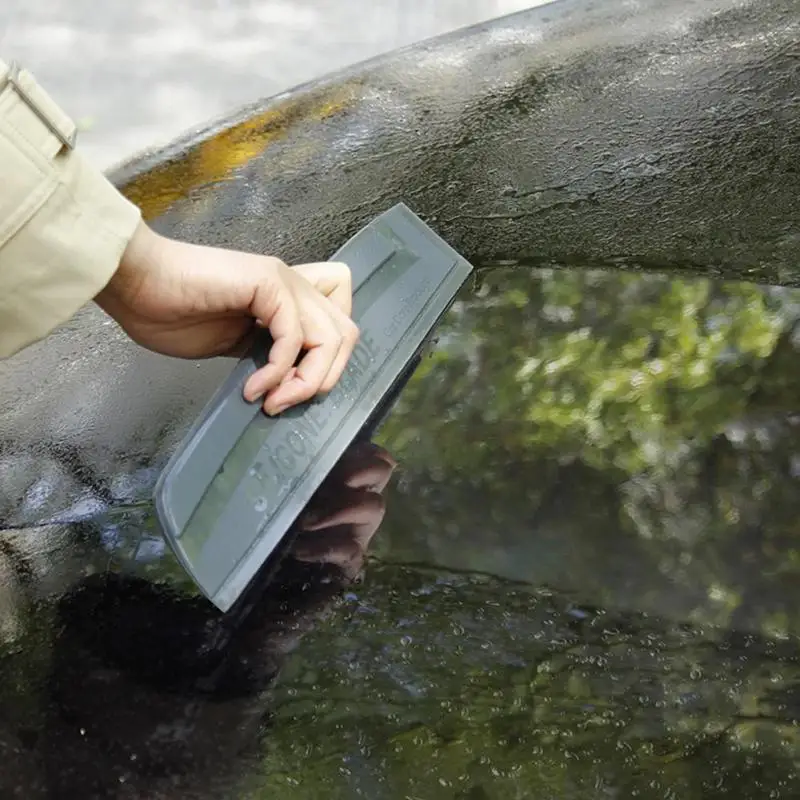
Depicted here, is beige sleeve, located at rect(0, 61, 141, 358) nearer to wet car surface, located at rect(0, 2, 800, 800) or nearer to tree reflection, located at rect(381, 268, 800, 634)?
wet car surface, located at rect(0, 2, 800, 800)

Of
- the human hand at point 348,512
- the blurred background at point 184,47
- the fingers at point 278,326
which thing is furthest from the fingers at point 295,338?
the blurred background at point 184,47

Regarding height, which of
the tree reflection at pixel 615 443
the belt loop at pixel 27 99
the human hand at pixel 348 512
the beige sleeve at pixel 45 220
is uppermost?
the belt loop at pixel 27 99

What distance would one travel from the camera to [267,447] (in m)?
1.46

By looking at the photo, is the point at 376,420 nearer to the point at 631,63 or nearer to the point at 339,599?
the point at 339,599

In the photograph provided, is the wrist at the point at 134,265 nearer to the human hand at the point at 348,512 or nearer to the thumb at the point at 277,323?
the thumb at the point at 277,323

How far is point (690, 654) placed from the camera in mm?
1260

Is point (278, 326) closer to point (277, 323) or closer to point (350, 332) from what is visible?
point (277, 323)

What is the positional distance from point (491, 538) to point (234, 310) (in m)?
0.55

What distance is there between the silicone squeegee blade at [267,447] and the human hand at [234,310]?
0.17 ft

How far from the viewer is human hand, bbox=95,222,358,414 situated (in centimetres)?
125

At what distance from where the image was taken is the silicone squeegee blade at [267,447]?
134cm

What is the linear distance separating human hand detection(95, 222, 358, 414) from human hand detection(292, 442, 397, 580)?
0.16 metres

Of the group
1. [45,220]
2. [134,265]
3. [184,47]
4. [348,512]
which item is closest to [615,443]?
[348,512]

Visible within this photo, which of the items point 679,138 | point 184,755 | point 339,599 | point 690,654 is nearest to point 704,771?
point 690,654
